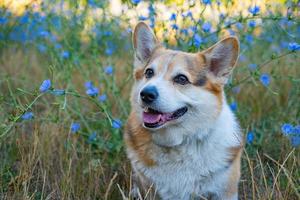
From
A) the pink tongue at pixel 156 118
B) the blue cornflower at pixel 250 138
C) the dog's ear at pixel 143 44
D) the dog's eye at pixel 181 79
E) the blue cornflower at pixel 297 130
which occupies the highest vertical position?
the dog's ear at pixel 143 44

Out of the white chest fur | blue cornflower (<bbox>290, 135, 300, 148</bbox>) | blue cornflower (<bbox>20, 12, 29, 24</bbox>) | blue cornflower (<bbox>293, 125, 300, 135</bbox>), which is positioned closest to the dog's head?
the white chest fur

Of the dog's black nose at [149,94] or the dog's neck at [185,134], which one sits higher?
the dog's black nose at [149,94]

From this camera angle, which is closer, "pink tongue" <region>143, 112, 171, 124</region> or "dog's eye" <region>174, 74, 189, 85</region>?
"pink tongue" <region>143, 112, 171, 124</region>

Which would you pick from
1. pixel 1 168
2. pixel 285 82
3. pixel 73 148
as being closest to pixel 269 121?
pixel 285 82

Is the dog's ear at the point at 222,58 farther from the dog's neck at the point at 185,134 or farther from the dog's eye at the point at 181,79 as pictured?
the dog's neck at the point at 185,134

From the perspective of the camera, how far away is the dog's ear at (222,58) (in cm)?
324

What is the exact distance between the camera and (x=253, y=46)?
229 inches

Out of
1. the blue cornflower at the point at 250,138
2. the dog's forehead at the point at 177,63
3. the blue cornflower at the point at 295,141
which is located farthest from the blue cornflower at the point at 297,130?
the dog's forehead at the point at 177,63

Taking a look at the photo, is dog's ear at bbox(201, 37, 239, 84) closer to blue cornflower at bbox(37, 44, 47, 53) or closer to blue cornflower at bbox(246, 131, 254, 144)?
blue cornflower at bbox(246, 131, 254, 144)

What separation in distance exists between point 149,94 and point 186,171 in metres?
0.58

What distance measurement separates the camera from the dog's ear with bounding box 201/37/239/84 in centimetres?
324

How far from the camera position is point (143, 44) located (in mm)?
3652

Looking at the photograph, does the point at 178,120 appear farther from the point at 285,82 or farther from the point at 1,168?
the point at 285,82

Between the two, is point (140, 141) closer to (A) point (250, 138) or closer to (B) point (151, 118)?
(B) point (151, 118)
